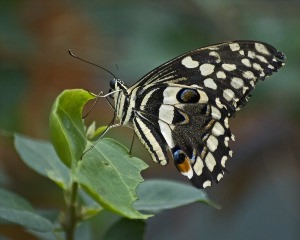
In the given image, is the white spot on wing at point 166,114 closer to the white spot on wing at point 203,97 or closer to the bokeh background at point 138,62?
the white spot on wing at point 203,97

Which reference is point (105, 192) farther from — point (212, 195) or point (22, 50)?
point (212, 195)

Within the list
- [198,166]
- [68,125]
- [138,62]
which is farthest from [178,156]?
[138,62]

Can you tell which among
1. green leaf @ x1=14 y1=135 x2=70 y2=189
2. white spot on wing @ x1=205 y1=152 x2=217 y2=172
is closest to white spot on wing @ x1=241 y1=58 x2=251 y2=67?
white spot on wing @ x1=205 y1=152 x2=217 y2=172

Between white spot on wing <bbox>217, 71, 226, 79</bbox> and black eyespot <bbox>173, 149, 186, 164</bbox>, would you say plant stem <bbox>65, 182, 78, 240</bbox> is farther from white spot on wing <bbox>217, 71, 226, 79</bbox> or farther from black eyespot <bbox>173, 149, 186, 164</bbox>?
white spot on wing <bbox>217, 71, 226, 79</bbox>

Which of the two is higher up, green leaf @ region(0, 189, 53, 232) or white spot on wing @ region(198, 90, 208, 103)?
white spot on wing @ region(198, 90, 208, 103)

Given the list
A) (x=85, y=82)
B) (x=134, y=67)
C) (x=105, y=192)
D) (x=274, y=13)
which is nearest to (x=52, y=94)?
(x=85, y=82)
